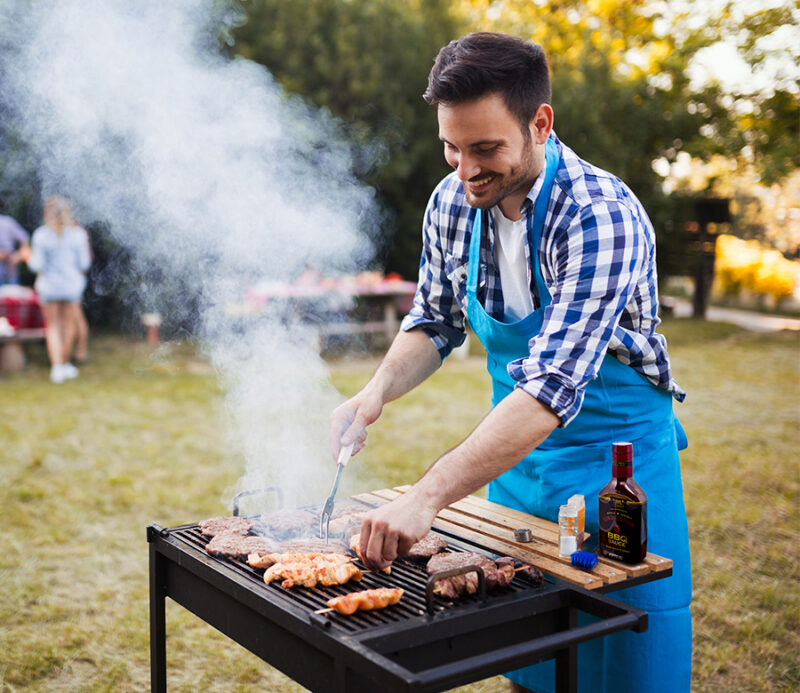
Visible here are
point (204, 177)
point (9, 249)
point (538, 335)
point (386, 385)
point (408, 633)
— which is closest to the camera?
point (408, 633)

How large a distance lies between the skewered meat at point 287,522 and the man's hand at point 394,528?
0.55 metres

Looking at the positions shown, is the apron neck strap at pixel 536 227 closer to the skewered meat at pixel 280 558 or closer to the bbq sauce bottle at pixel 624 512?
the bbq sauce bottle at pixel 624 512

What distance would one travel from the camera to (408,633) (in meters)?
1.66

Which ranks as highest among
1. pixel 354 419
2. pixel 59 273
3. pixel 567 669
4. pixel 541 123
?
pixel 541 123

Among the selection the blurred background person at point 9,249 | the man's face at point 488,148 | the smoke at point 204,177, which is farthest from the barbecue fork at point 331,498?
the blurred background person at point 9,249

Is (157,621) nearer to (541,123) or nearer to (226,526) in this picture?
(226,526)

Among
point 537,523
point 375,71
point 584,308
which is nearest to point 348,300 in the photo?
point 375,71

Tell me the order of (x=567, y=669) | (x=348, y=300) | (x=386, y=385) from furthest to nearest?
(x=348, y=300) < (x=386, y=385) < (x=567, y=669)

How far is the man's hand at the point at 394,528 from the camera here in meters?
1.84

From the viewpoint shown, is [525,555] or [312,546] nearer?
[525,555]

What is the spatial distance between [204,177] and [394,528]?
696 centimetres

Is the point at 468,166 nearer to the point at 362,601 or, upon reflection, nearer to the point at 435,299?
the point at 435,299

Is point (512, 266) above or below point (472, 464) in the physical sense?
above

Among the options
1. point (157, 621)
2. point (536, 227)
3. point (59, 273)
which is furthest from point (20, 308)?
point (536, 227)
